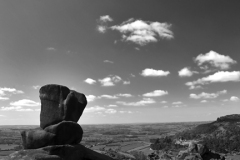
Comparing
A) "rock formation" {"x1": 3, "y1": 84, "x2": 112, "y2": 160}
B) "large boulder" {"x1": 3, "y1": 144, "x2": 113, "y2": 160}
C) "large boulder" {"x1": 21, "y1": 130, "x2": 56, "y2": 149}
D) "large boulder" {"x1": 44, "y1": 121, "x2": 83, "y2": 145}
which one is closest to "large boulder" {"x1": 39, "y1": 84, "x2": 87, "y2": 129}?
"rock formation" {"x1": 3, "y1": 84, "x2": 112, "y2": 160}

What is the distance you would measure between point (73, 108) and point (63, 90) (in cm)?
259

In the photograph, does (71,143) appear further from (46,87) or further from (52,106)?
(46,87)

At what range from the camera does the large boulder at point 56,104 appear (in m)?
26.0

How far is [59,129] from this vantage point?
81.0 ft

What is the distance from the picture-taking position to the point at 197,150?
365 ft

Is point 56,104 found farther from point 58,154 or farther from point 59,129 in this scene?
point 58,154

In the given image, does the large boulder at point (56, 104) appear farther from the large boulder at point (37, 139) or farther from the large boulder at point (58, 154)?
the large boulder at point (58, 154)

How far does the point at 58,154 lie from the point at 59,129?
9.13 feet

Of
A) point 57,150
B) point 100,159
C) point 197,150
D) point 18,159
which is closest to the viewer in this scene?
point 18,159

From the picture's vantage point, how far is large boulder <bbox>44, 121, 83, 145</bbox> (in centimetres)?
2467

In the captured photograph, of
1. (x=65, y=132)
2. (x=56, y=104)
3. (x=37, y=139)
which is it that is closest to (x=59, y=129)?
(x=65, y=132)

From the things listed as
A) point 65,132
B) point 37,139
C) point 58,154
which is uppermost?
point 65,132

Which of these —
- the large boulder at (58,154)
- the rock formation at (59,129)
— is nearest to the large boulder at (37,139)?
the rock formation at (59,129)

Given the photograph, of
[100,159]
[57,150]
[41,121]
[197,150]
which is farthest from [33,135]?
[197,150]
